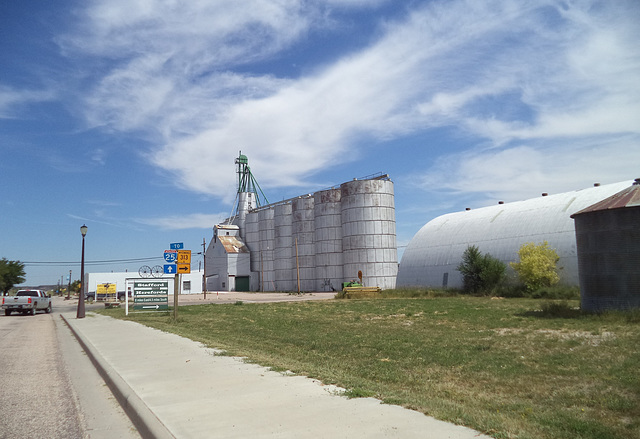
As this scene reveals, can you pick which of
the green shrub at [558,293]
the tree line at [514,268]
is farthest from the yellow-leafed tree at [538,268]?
the green shrub at [558,293]

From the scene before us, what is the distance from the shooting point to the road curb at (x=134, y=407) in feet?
20.1

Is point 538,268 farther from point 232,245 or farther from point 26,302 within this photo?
point 232,245

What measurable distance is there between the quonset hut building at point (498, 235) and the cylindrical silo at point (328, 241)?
17859 millimetres

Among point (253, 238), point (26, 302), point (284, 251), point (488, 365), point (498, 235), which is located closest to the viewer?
point (488, 365)

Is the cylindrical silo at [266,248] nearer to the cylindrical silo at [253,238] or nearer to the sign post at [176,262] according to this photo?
the cylindrical silo at [253,238]

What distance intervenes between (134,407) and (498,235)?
44.4m

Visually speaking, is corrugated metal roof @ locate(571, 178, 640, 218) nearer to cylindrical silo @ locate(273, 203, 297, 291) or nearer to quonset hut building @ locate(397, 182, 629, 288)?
quonset hut building @ locate(397, 182, 629, 288)

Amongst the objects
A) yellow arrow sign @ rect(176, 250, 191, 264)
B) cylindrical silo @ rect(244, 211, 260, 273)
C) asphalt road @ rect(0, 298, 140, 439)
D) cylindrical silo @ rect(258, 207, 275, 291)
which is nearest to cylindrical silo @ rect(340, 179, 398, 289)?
cylindrical silo @ rect(258, 207, 275, 291)

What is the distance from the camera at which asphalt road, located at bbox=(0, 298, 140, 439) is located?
22.5ft

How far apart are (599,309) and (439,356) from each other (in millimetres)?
12041

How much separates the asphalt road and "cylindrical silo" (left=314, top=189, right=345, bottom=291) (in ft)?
197

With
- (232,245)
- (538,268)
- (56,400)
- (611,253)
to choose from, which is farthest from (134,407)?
(232,245)

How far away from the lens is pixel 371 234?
7044cm

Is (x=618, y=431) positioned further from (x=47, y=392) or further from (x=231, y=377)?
(x=47, y=392)
